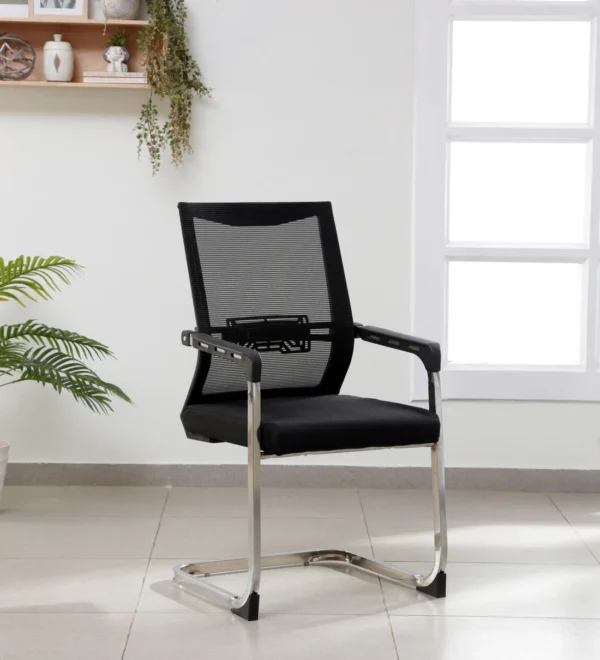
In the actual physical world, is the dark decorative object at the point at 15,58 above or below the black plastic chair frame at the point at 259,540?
above

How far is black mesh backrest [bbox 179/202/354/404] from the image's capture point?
2670 mm

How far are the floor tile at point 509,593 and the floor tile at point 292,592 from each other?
0.22 ft

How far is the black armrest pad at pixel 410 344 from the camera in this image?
2.58 m

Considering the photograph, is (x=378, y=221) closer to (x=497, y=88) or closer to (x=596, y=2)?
(x=497, y=88)

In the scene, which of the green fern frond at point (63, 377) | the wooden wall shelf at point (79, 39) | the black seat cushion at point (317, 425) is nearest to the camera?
the black seat cushion at point (317, 425)

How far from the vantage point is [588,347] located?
3699 mm

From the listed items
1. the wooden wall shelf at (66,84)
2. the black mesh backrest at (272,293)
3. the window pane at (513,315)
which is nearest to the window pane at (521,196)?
the window pane at (513,315)

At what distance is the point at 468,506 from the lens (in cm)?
351

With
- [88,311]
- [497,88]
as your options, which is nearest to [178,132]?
[88,311]

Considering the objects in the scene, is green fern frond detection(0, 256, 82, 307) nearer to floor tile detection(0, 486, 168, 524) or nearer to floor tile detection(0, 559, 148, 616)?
floor tile detection(0, 486, 168, 524)

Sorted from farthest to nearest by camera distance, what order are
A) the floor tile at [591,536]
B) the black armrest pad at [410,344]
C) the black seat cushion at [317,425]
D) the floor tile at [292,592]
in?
the floor tile at [591,536] < the black armrest pad at [410,344] < the floor tile at [292,592] < the black seat cushion at [317,425]

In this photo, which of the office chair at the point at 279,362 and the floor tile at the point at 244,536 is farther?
the floor tile at the point at 244,536

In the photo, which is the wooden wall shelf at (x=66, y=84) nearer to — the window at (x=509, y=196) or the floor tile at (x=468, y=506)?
the window at (x=509, y=196)

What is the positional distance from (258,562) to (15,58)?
7.00ft
